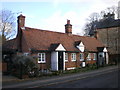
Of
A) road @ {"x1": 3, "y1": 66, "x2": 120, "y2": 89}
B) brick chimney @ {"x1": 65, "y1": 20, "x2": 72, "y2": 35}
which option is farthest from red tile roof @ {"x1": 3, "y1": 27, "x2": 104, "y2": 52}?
road @ {"x1": 3, "y1": 66, "x2": 120, "y2": 89}

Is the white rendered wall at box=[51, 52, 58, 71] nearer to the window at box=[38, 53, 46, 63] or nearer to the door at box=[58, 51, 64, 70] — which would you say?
the door at box=[58, 51, 64, 70]

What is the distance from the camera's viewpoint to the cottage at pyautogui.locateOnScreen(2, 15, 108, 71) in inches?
929

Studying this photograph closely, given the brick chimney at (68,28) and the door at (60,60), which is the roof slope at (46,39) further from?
the door at (60,60)

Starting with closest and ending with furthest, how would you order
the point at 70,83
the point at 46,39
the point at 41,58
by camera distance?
the point at 70,83, the point at 41,58, the point at 46,39

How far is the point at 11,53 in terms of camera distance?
22750 mm

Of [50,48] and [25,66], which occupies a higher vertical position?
[50,48]

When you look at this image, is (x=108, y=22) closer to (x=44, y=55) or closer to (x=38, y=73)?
(x=44, y=55)

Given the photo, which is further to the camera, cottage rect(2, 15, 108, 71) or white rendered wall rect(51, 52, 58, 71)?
white rendered wall rect(51, 52, 58, 71)

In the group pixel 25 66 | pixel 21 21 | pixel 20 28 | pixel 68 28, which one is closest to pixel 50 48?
pixel 20 28

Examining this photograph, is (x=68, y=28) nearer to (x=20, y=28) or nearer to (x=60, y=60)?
(x=60, y=60)

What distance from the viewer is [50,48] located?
82.9ft

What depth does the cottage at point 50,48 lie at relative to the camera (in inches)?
929

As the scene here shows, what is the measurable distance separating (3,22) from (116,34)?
30396mm

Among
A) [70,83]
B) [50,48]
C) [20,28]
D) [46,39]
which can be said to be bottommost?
[70,83]
